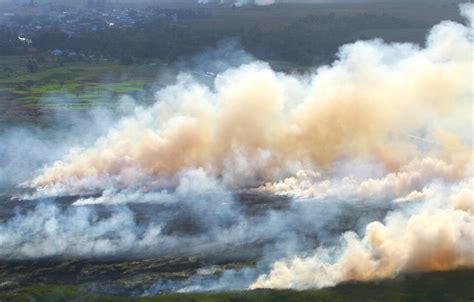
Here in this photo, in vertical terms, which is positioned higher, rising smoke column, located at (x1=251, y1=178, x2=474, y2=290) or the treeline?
Result: the treeline

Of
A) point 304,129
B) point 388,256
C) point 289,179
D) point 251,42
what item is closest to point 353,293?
point 388,256

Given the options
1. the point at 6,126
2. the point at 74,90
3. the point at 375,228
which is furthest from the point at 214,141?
the point at 74,90

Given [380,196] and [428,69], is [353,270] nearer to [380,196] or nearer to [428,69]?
[380,196]

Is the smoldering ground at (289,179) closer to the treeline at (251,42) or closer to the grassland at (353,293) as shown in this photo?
the grassland at (353,293)

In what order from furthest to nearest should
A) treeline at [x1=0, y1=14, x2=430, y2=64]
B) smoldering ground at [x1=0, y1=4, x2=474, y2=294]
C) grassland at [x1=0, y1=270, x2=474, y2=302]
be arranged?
treeline at [x1=0, y1=14, x2=430, y2=64] → smoldering ground at [x1=0, y1=4, x2=474, y2=294] → grassland at [x1=0, y1=270, x2=474, y2=302]

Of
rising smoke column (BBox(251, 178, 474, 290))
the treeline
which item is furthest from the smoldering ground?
the treeline

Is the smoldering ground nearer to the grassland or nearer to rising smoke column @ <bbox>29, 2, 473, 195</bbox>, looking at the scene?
rising smoke column @ <bbox>29, 2, 473, 195</bbox>
